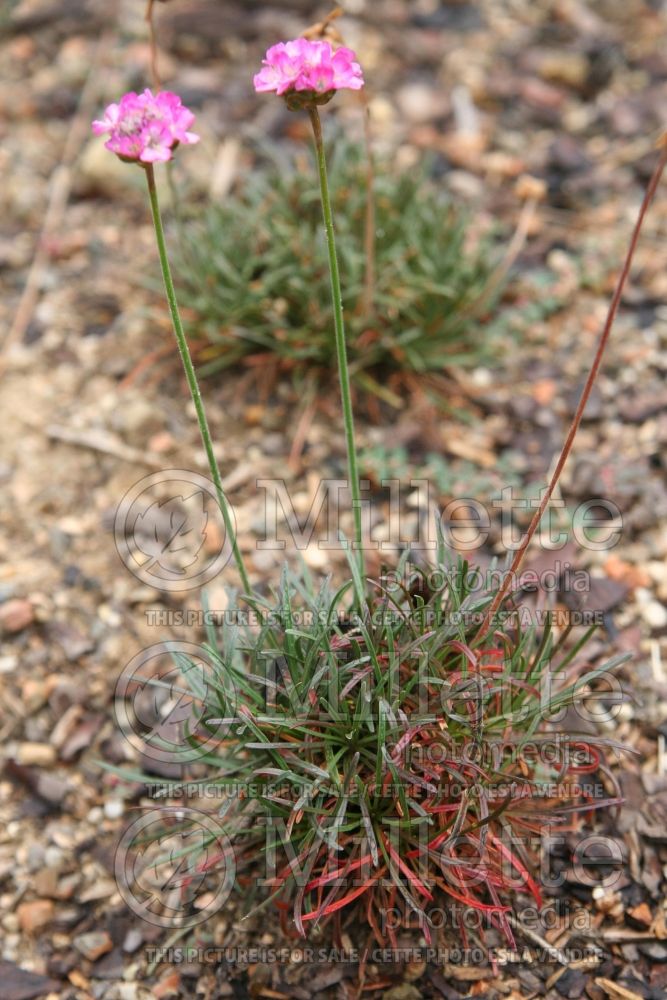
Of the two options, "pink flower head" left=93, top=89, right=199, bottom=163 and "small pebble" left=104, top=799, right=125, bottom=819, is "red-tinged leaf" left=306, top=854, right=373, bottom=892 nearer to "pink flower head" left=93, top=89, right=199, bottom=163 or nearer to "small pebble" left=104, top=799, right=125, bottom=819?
"small pebble" left=104, top=799, right=125, bottom=819

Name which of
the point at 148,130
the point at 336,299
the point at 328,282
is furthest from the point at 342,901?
the point at 328,282

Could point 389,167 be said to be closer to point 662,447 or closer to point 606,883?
point 662,447

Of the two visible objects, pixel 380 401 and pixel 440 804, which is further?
pixel 380 401

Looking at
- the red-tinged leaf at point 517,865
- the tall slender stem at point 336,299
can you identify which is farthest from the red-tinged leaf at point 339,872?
the tall slender stem at point 336,299

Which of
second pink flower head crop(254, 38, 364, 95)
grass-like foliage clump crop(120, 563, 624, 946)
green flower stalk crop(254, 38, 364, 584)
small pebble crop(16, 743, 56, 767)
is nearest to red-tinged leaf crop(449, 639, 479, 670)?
grass-like foliage clump crop(120, 563, 624, 946)

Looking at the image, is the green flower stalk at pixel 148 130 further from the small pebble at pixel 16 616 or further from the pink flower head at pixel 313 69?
the small pebble at pixel 16 616

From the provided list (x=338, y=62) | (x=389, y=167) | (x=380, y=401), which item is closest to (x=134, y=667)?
(x=380, y=401)
